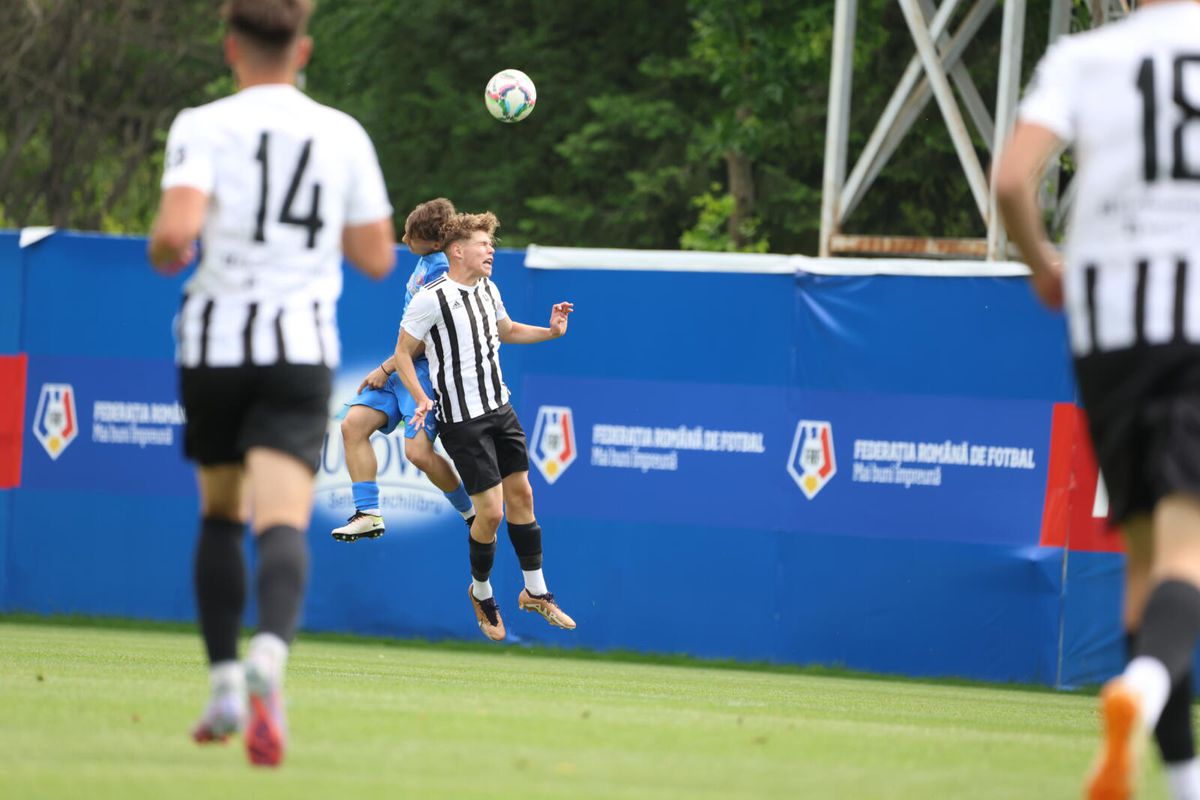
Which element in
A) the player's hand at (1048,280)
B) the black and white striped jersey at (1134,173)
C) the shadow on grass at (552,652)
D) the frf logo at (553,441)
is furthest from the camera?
the frf logo at (553,441)

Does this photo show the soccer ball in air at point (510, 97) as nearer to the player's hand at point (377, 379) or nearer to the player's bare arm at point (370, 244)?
the player's hand at point (377, 379)

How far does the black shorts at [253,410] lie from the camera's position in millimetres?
5086

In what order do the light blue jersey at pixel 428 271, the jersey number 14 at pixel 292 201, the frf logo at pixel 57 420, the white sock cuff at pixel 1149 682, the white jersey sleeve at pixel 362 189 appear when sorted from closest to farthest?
the white sock cuff at pixel 1149 682
the jersey number 14 at pixel 292 201
the white jersey sleeve at pixel 362 189
the light blue jersey at pixel 428 271
the frf logo at pixel 57 420

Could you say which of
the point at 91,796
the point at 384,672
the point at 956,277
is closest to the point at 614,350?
the point at 956,277

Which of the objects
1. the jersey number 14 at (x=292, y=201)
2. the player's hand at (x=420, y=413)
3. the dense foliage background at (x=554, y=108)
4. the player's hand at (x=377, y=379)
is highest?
the dense foliage background at (x=554, y=108)

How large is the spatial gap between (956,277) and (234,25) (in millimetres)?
7458

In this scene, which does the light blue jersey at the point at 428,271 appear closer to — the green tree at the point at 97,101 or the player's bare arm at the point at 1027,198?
the player's bare arm at the point at 1027,198

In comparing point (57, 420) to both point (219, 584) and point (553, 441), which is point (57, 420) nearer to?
point (553, 441)

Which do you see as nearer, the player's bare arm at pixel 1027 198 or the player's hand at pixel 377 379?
the player's bare arm at pixel 1027 198

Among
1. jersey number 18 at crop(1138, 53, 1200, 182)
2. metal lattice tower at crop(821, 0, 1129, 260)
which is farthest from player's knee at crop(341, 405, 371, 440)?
jersey number 18 at crop(1138, 53, 1200, 182)

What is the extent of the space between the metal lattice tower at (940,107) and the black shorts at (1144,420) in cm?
969

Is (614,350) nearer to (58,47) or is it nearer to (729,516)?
(729,516)

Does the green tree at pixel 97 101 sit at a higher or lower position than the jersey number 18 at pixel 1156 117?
higher

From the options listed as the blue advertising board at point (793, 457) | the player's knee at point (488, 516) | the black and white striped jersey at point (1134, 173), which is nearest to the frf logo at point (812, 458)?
the blue advertising board at point (793, 457)
